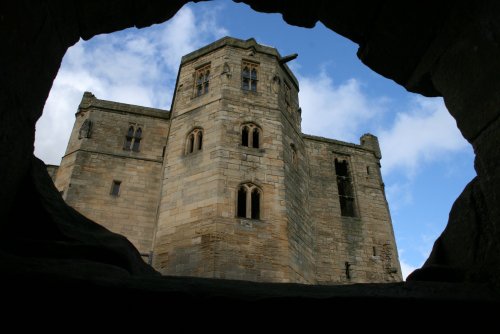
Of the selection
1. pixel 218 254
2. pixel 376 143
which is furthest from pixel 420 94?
pixel 376 143

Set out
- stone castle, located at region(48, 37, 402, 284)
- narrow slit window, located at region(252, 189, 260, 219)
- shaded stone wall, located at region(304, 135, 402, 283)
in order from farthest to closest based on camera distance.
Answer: shaded stone wall, located at region(304, 135, 402, 283)
narrow slit window, located at region(252, 189, 260, 219)
stone castle, located at region(48, 37, 402, 284)

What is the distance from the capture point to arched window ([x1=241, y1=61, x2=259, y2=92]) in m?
13.2

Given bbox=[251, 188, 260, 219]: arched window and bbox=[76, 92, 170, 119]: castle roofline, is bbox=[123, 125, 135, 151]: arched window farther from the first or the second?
bbox=[251, 188, 260, 219]: arched window

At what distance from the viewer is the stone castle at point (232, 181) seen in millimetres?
9875

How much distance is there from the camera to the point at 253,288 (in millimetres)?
2092

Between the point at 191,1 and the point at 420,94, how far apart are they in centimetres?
171

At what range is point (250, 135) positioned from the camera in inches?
470

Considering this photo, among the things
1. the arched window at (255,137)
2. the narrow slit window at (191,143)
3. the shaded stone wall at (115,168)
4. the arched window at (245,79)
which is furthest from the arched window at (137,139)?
the arched window at (255,137)

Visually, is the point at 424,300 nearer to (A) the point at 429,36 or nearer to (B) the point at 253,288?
(B) the point at 253,288

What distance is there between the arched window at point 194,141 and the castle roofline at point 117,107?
3931mm

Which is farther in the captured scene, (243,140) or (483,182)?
(243,140)

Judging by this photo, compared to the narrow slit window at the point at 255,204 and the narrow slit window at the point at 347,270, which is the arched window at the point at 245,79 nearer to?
the narrow slit window at the point at 255,204

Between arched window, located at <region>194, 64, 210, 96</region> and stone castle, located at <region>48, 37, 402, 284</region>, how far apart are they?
5 cm

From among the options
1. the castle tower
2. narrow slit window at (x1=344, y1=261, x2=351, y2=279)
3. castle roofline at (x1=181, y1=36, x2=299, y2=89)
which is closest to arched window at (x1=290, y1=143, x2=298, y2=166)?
the castle tower
